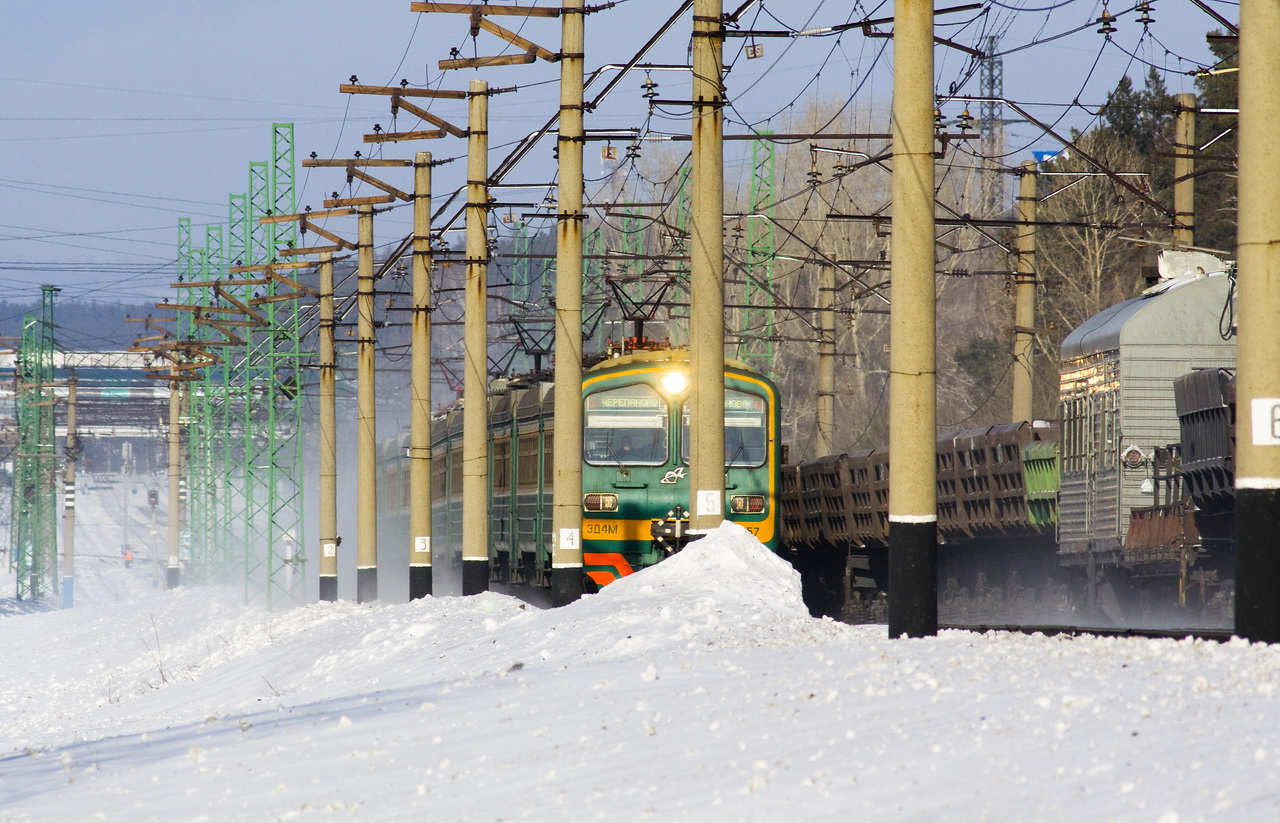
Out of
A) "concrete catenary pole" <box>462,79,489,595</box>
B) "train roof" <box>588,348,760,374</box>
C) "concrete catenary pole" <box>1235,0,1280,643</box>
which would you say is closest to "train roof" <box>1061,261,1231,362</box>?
"train roof" <box>588,348,760,374</box>

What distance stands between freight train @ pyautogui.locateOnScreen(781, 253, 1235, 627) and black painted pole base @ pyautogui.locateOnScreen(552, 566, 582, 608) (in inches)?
196

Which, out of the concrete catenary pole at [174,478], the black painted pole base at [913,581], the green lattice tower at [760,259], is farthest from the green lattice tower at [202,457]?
the black painted pole base at [913,581]

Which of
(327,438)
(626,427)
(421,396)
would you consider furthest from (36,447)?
(626,427)

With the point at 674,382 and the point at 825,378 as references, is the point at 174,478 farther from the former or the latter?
the point at 674,382

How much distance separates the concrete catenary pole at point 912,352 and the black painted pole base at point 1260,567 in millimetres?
2953

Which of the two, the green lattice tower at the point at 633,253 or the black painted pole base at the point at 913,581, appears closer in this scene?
the black painted pole base at the point at 913,581

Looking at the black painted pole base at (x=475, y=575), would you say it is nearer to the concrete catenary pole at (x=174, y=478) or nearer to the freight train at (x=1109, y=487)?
the freight train at (x=1109, y=487)

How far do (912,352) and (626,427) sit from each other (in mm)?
12189

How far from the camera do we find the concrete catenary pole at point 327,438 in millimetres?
39750

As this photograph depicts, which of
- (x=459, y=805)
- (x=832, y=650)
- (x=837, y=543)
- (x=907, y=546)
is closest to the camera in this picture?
(x=459, y=805)

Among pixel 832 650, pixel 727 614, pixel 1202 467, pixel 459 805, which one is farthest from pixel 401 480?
pixel 459 805

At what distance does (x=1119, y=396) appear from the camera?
72.5 feet

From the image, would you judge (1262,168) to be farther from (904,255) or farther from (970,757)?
(970,757)

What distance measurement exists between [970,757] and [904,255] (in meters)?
6.89
